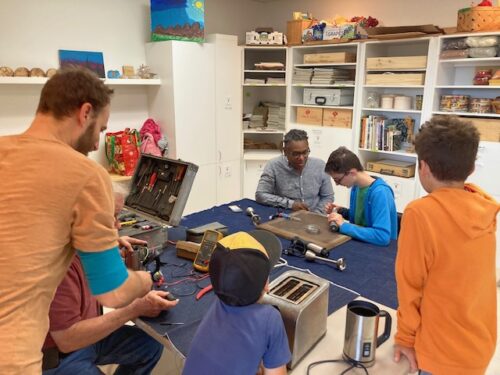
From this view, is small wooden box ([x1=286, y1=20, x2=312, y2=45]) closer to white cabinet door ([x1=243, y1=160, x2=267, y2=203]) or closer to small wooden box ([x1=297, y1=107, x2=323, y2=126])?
small wooden box ([x1=297, y1=107, x2=323, y2=126])

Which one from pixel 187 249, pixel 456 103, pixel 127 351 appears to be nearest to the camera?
pixel 127 351

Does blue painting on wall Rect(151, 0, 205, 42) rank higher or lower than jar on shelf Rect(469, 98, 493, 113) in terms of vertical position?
higher

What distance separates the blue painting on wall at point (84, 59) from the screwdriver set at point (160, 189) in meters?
1.77

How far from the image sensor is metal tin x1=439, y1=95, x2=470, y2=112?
11.4 feet

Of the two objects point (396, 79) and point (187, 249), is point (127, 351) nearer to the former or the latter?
point (187, 249)

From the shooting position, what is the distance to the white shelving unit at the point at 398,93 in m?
3.62

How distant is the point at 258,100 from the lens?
517 cm

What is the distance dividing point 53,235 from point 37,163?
0.19 meters

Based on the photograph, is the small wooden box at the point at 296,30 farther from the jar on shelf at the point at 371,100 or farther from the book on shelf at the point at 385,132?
the book on shelf at the point at 385,132

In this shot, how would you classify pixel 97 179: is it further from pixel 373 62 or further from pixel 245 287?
pixel 373 62

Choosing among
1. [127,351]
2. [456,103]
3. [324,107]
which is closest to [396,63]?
[456,103]

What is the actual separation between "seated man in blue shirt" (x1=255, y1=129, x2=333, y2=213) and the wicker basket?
1.59 meters

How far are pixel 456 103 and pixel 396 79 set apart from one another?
21.5 inches

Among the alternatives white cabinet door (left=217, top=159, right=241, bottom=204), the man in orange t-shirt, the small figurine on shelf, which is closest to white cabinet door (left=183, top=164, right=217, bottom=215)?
white cabinet door (left=217, top=159, right=241, bottom=204)
